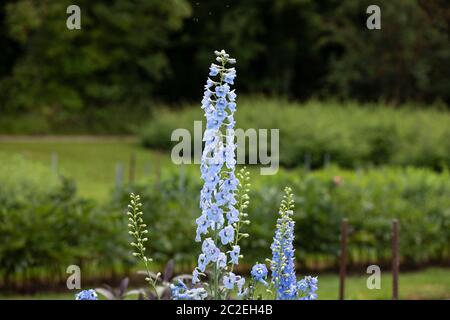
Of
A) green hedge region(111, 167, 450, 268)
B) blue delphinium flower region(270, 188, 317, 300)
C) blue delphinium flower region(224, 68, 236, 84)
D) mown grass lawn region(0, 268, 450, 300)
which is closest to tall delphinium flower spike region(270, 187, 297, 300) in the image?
blue delphinium flower region(270, 188, 317, 300)

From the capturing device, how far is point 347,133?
75.8ft

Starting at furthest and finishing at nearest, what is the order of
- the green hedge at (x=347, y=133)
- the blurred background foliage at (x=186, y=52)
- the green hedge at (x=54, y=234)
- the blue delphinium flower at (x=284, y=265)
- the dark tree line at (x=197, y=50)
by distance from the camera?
the dark tree line at (x=197, y=50) < the blurred background foliage at (x=186, y=52) < the green hedge at (x=347, y=133) < the green hedge at (x=54, y=234) < the blue delphinium flower at (x=284, y=265)

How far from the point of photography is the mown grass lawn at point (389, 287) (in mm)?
8856

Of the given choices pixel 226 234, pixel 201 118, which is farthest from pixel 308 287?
pixel 201 118

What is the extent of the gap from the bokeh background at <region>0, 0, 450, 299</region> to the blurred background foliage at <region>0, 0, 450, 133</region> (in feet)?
0.26

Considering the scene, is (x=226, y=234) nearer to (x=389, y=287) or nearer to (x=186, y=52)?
(x=389, y=287)

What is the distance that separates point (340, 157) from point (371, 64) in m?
10.1

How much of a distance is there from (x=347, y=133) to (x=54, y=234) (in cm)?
1486

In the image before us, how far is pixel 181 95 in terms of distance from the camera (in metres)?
36.9

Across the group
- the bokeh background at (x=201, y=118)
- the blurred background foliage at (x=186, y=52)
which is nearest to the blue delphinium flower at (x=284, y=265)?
the bokeh background at (x=201, y=118)

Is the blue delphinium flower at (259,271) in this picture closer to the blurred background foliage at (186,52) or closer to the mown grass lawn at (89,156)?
the mown grass lawn at (89,156)

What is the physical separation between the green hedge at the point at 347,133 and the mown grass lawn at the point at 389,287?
10162 mm
